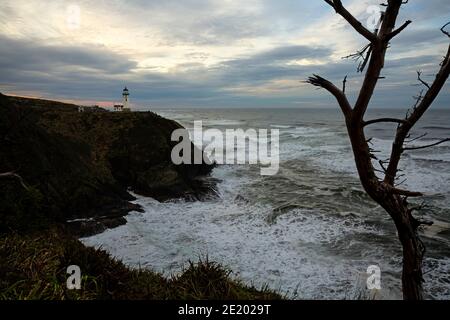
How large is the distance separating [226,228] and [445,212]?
34.1 ft

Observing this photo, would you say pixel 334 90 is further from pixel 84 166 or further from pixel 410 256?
pixel 84 166

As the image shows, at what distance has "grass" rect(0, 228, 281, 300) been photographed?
173 inches

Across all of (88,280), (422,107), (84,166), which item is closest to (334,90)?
(422,107)

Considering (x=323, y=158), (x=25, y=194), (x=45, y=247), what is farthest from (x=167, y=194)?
(x=323, y=158)

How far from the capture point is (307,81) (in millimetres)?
4949

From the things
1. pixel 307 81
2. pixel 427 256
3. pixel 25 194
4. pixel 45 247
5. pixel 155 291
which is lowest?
pixel 427 256

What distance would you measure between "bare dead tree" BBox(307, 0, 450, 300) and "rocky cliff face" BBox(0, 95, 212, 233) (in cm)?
610

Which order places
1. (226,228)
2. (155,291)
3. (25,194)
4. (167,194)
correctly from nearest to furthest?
(155,291) < (25,194) < (226,228) < (167,194)

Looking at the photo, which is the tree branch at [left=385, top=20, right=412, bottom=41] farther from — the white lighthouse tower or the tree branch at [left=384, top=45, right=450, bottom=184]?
the white lighthouse tower

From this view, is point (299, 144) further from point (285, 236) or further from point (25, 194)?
point (25, 194)

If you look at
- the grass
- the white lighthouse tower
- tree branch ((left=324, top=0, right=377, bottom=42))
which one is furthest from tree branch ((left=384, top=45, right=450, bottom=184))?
the white lighthouse tower

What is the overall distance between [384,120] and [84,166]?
14.7 meters

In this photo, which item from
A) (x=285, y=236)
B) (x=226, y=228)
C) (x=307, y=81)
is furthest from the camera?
(x=226, y=228)

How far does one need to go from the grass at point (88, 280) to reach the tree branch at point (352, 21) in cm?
444
